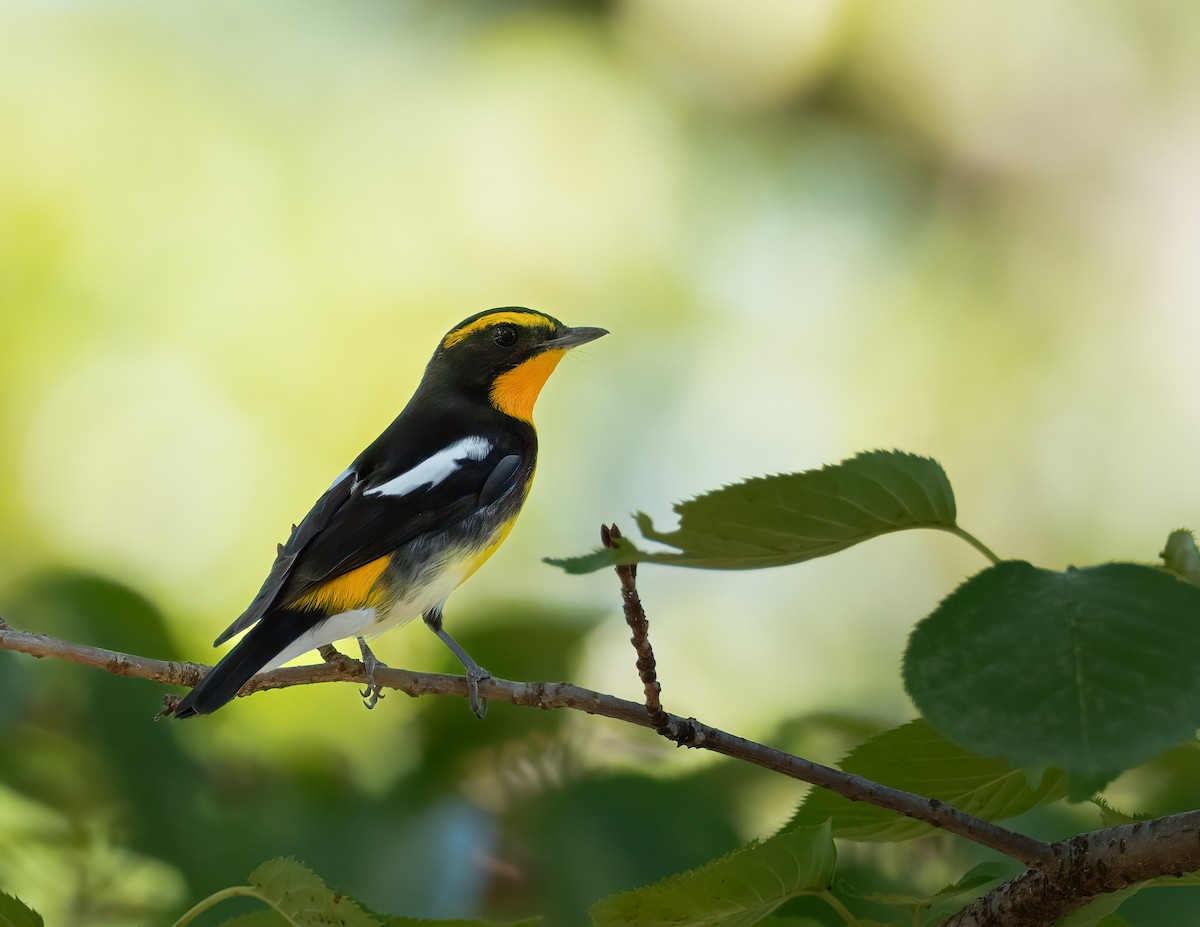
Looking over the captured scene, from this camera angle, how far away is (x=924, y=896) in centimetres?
91

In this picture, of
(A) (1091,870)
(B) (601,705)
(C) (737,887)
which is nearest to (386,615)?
(B) (601,705)

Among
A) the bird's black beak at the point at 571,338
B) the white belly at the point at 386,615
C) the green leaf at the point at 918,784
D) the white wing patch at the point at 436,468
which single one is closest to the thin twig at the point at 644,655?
the green leaf at the point at 918,784

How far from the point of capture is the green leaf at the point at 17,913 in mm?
874

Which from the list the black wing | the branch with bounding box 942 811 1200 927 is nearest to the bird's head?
the black wing

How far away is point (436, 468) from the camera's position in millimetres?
2357

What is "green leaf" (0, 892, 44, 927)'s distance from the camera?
874 millimetres

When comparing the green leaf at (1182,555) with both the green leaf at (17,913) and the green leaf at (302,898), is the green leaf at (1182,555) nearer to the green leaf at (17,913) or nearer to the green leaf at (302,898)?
the green leaf at (302,898)

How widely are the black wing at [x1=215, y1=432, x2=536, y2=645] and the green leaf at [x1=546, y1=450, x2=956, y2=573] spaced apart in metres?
1.28

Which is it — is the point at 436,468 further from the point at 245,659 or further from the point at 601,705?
the point at 601,705

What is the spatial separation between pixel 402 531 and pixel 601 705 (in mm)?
1243

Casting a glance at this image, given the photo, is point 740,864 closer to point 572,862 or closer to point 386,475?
point 572,862

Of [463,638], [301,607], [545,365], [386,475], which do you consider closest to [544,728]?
[463,638]

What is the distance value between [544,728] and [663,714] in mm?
967

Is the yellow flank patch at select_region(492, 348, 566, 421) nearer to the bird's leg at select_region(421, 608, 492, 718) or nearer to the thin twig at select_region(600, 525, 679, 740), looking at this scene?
the bird's leg at select_region(421, 608, 492, 718)
